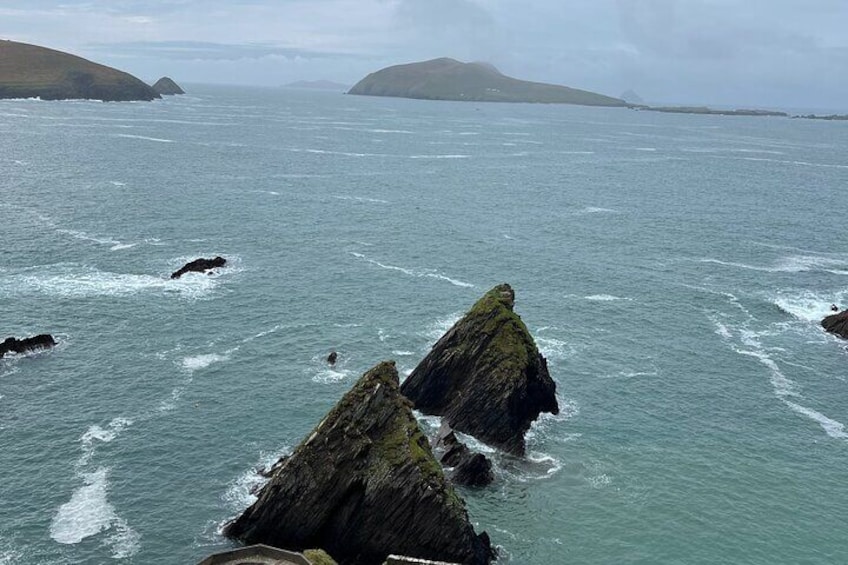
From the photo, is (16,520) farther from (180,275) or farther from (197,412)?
(180,275)

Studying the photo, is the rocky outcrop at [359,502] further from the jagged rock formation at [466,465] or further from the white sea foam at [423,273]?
the white sea foam at [423,273]

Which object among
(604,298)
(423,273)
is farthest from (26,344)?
(604,298)

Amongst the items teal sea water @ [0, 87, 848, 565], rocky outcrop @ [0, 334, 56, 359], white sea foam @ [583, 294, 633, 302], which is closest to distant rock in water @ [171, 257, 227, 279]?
teal sea water @ [0, 87, 848, 565]

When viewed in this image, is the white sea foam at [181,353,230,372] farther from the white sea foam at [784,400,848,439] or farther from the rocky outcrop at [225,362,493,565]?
the white sea foam at [784,400,848,439]

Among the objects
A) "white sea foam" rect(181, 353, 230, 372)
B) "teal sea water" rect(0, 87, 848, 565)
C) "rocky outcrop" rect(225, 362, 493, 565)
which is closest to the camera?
"rocky outcrop" rect(225, 362, 493, 565)

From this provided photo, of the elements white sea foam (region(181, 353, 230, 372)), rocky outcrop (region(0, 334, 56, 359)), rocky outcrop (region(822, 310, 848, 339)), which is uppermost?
rocky outcrop (region(822, 310, 848, 339))

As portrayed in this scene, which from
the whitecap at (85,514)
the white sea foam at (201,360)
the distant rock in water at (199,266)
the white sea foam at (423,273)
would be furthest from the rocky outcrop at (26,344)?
the white sea foam at (423,273)

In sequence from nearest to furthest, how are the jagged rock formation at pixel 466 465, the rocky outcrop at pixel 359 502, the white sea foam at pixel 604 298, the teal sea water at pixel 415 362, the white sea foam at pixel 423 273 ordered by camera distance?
the rocky outcrop at pixel 359 502, the teal sea water at pixel 415 362, the jagged rock formation at pixel 466 465, the white sea foam at pixel 604 298, the white sea foam at pixel 423 273

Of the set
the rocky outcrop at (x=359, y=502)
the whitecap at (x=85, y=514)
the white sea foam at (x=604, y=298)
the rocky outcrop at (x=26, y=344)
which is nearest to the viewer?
the rocky outcrop at (x=359, y=502)
